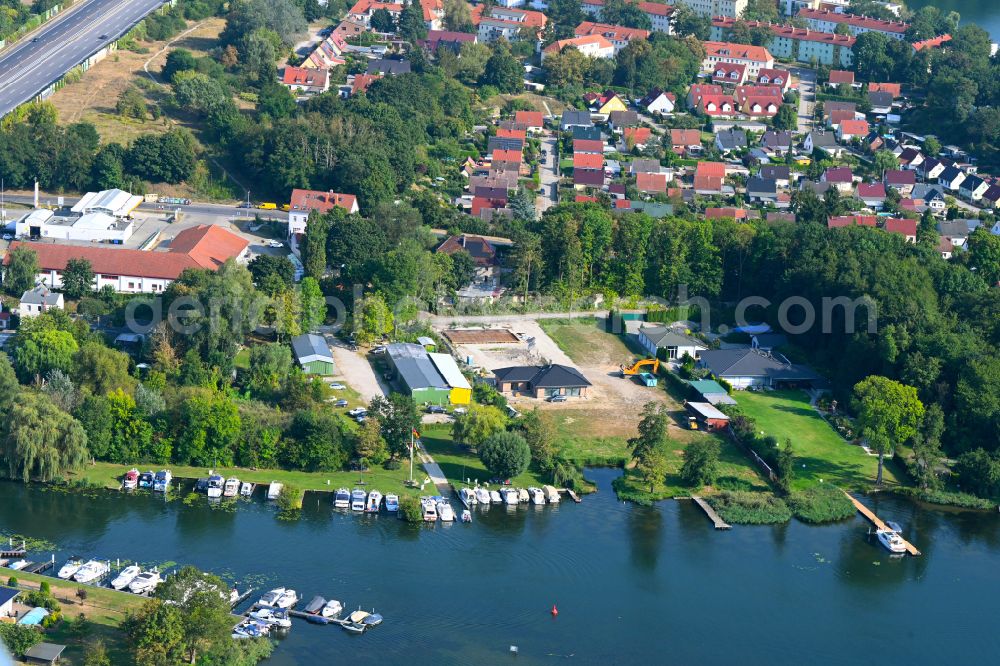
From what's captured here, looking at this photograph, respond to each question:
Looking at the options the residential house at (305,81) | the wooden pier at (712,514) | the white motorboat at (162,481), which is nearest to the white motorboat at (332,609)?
the white motorboat at (162,481)

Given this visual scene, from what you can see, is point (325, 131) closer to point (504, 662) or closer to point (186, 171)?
point (186, 171)

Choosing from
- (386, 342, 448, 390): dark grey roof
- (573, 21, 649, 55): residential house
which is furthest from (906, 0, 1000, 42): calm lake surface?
(386, 342, 448, 390): dark grey roof

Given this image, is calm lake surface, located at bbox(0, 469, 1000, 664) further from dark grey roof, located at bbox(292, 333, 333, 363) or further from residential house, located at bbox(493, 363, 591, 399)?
dark grey roof, located at bbox(292, 333, 333, 363)

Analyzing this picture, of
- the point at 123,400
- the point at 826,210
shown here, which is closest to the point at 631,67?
the point at 826,210

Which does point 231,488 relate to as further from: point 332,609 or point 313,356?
point 313,356

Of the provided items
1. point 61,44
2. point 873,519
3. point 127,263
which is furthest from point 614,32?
point 873,519

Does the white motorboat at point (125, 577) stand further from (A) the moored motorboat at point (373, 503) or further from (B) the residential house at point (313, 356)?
(B) the residential house at point (313, 356)

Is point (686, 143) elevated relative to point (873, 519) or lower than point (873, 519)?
elevated

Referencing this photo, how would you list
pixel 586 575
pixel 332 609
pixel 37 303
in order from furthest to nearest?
pixel 37 303, pixel 586 575, pixel 332 609
